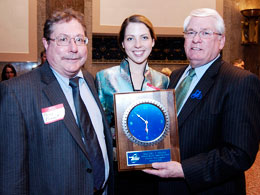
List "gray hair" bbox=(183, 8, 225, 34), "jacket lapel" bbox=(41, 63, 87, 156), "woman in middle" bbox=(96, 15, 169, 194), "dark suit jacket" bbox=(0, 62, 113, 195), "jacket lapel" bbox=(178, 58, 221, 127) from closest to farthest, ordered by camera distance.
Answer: "dark suit jacket" bbox=(0, 62, 113, 195)
"jacket lapel" bbox=(41, 63, 87, 156)
"jacket lapel" bbox=(178, 58, 221, 127)
"gray hair" bbox=(183, 8, 225, 34)
"woman in middle" bbox=(96, 15, 169, 194)

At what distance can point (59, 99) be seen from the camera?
161cm

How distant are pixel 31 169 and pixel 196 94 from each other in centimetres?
107

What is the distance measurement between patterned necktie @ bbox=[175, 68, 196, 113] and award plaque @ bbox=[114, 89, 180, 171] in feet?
0.60

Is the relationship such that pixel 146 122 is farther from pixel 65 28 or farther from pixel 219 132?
pixel 65 28

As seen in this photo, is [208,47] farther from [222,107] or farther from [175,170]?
[175,170]

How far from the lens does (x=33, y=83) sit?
5.21ft

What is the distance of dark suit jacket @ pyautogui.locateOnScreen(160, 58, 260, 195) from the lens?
155cm

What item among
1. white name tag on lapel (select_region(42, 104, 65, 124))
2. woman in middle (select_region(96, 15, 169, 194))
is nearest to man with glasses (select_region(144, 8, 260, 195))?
woman in middle (select_region(96, 15, 169, 194))

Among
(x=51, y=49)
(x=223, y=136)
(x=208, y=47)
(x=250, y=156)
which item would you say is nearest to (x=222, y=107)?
(x=223, y=136)

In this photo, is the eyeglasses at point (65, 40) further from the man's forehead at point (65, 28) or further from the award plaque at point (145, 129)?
the award plaque at point (145, 129)

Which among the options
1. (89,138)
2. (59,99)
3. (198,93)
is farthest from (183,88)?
(59,99)

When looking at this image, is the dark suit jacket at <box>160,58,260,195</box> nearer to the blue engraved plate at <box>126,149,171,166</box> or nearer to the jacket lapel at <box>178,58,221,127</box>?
the jacket lapel at <box>178,58,221,127</box>

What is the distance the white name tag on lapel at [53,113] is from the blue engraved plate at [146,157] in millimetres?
452

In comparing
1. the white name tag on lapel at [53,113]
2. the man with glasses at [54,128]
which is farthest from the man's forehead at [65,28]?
the white name tag on lapel at [53,113]
